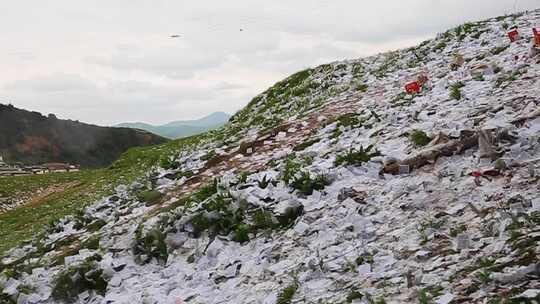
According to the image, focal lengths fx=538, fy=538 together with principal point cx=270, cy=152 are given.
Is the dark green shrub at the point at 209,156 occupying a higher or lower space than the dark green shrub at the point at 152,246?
higher

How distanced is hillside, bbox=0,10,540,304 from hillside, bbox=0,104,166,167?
7399cm

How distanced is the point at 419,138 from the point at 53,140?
84873 mm

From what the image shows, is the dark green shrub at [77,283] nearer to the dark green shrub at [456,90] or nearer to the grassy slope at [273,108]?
the grassy slope at [273,108]

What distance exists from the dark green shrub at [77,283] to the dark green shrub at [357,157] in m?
4.87

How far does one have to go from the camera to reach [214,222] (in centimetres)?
976

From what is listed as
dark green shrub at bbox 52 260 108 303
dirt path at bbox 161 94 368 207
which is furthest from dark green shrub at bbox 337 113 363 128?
dark green shrub at bbox 52 260 108 303

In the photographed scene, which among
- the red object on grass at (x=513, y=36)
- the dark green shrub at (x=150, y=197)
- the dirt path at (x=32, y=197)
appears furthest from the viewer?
the dirt path at (x=32, y=197)

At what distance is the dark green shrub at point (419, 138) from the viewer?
9742mm

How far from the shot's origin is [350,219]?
8.19 metres

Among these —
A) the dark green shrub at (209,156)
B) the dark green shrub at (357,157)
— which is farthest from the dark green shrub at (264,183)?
the dark green shrub at (209,156)

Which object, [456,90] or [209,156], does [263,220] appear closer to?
[456,90]

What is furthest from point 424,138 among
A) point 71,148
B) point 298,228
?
point 71,148

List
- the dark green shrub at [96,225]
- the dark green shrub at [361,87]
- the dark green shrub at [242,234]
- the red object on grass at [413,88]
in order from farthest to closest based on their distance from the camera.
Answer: the dark green shrub at [361,87]
the red object on grass at [413,88]
the dark green shrub at [96,225]
the dark green shrub at [242,234]

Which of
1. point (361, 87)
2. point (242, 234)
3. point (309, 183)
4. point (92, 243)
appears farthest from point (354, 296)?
point (361, 87)
